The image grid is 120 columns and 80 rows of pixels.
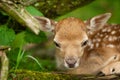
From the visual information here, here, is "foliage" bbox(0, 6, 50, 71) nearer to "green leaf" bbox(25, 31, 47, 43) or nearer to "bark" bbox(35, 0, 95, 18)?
"green leaf" bbox(25, 31, 47, 43)

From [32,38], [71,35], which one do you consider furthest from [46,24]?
[71,35]

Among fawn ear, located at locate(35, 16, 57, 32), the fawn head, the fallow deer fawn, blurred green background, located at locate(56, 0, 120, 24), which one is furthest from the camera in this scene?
blurred green background, located at locate(56, 0, 120, 24)

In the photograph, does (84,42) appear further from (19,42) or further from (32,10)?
(19,42)

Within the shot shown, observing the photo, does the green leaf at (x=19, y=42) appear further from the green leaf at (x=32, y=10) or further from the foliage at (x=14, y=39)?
the green leaf at (x=32, y=10)

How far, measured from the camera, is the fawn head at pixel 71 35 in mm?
6477

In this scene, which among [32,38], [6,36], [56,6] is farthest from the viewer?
[56,6]

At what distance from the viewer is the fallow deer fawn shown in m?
6.58

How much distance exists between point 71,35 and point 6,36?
0.72m

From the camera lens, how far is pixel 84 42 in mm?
6676

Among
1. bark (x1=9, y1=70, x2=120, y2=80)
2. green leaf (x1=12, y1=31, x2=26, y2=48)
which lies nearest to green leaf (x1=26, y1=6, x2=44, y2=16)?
green leaf (x1=12, y1=31, x2=26, y2=48)

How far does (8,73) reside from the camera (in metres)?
5.88

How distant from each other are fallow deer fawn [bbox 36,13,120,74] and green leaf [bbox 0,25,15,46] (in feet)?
1.32

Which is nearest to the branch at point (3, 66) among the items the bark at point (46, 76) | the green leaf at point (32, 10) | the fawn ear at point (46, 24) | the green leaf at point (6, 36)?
the bark at point (46, 76)

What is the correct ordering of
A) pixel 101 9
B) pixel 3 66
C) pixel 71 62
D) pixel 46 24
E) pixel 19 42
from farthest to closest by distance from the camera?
pixel 101 9, pixel 19 42, pixel 46 24, pixel 71 62, pixel 3 66
